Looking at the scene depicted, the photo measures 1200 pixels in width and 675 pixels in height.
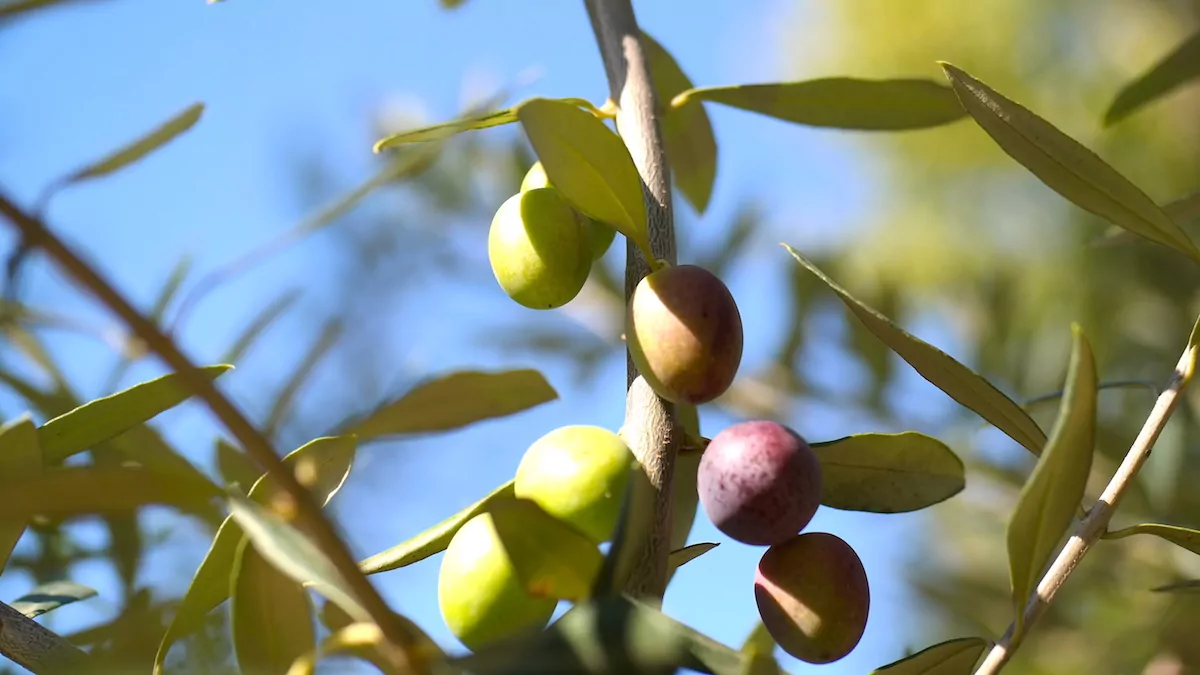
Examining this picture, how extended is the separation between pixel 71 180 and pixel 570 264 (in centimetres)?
22

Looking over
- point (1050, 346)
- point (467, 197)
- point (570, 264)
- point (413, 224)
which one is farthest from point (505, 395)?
point (413, 224)

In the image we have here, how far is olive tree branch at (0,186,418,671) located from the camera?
279mm

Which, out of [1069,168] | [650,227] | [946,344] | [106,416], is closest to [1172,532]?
[1069,168]

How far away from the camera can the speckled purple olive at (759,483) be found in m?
0.43

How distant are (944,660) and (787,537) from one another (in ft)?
0.31

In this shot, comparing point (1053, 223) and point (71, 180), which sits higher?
point (71, 180)

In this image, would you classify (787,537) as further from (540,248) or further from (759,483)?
(540,248)

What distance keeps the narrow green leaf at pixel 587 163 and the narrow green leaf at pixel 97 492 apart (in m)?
0.19

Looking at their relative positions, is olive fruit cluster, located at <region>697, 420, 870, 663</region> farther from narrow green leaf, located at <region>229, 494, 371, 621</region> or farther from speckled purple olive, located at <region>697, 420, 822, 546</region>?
narrow green leaf, located at <region>229, 494, 371, 621</region>

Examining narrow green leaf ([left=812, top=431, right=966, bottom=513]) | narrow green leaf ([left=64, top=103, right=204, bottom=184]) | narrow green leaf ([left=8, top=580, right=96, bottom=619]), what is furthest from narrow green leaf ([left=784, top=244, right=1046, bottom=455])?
narrow green leaf ([left=8, top=580, right=96, bottom=619])

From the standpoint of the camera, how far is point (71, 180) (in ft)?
1.40

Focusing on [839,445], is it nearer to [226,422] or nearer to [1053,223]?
[226,422]

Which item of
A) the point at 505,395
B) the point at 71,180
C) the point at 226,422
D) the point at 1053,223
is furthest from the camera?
the point at 1053,223

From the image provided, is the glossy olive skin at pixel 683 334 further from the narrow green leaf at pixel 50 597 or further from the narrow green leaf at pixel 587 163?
the narrow green leaf at pixel 50 597
